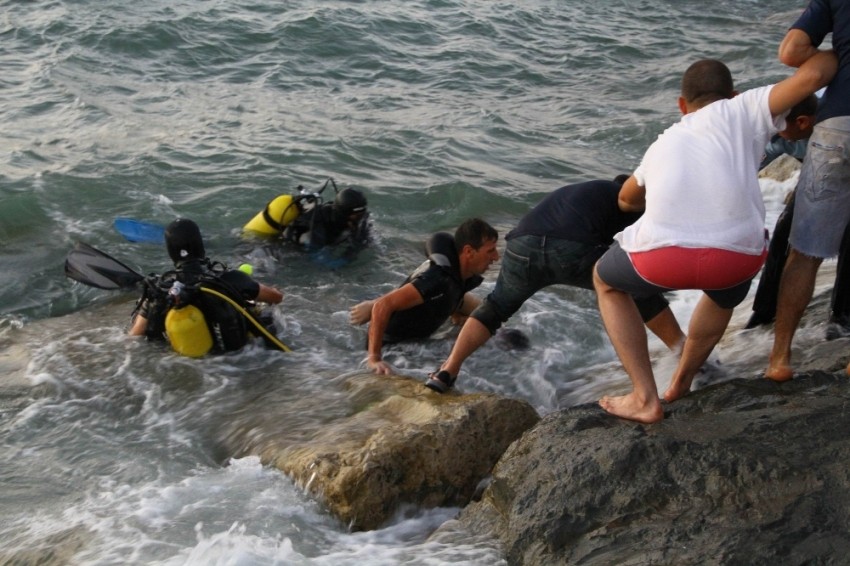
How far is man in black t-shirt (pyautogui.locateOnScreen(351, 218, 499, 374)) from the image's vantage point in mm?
6180

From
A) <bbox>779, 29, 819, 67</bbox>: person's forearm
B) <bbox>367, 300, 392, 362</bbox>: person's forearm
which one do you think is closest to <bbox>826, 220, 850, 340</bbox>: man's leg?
<bbox>779, 29, 819, 67</bbox>: person's forearm

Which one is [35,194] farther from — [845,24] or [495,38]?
[495,38]

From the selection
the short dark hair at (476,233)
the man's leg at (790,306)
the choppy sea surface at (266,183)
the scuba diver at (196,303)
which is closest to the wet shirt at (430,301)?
the choppy sea surface at (266,183)

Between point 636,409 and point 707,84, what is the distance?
1470mm

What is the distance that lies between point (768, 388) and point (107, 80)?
495 inches

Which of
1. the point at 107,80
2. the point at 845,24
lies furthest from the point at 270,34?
the point at 845,24

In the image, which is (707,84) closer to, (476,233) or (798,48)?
(798,48)

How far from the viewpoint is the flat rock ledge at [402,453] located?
14.8 feet

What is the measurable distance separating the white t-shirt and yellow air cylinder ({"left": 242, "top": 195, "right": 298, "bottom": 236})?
5163mm

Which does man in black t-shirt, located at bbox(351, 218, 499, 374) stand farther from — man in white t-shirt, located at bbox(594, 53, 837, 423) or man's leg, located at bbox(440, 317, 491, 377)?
man in white t-shirt, located at bbox(594, 53, 837, 423)

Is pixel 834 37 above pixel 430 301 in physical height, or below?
above

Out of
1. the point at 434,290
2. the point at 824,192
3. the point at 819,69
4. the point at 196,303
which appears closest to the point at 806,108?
the point at 819,69

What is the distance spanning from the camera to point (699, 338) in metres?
4.48

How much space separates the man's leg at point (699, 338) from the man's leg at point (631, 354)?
0.30 metres
